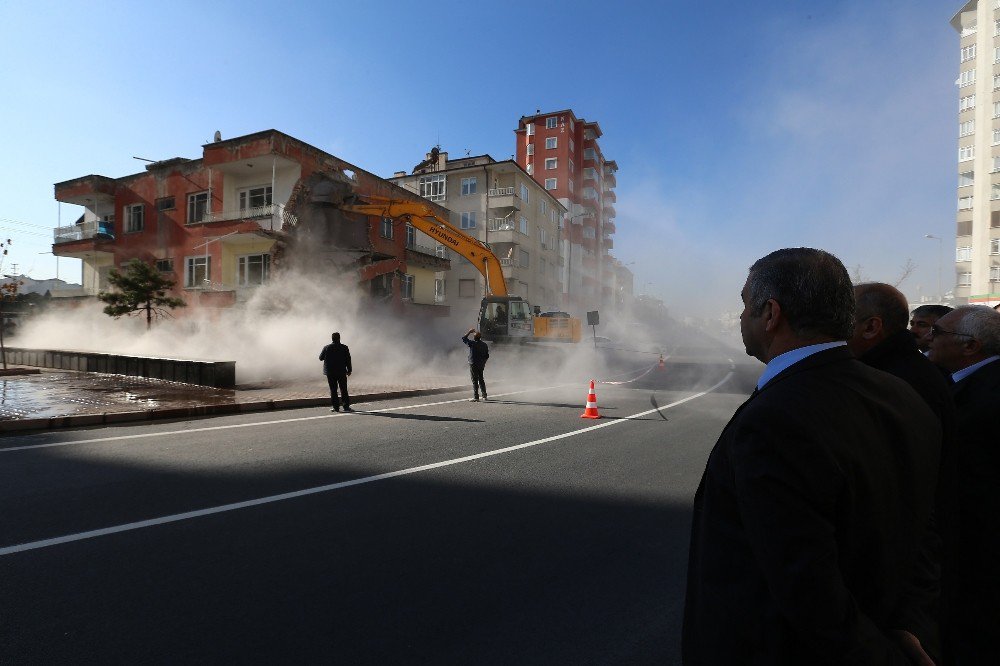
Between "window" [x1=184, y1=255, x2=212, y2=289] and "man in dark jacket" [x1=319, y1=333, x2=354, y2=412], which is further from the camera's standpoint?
"window" [x1=184, y1=255, x2=212, y2=289]

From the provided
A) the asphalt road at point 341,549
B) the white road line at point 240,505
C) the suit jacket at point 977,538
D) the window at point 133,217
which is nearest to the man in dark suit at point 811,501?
the suit jacket at point 977,538

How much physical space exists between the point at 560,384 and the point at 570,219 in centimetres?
4637

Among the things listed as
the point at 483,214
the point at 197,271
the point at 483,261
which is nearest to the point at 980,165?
the point at 483,214

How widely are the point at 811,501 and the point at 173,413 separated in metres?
11.1

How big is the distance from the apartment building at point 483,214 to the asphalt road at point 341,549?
30.3m

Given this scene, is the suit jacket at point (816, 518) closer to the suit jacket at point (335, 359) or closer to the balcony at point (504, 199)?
the suit jacket at point (335, 359)

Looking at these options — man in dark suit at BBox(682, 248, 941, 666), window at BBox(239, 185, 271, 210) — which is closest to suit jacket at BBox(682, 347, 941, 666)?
man in dark suit at BBox(682, 248, 941, 666)

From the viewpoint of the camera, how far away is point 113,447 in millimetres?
7215

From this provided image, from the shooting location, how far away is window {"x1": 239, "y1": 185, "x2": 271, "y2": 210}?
24.3 meters

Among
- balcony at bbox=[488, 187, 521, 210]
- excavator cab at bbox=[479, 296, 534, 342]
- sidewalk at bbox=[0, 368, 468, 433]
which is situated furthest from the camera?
balcony at bbox=[488, 187, 521, 210]

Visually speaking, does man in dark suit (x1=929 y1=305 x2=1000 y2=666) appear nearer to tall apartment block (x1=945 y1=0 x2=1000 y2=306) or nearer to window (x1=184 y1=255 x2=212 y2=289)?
window (x1=184 y1=255 x2=212 y2=289)

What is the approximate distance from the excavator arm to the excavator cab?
0.60 meters

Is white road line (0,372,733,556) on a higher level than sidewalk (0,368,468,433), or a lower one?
lower

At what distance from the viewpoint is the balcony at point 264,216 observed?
2236 cm
